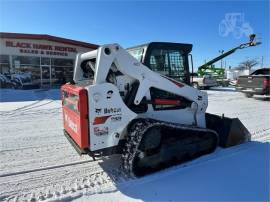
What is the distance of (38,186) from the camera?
11.3 ft

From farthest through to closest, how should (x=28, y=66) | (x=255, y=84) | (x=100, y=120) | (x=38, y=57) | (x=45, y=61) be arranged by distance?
(x=45, y=61) < (x=38, y=57) < (x=28, y=66) < (x=255, y=84) < (x=100, y=120)

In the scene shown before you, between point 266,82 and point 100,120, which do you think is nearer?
point 100,120

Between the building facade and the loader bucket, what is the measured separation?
17819mm

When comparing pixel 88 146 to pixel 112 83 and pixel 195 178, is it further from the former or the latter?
pixel 195 178

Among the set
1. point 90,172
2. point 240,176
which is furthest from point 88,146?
point 240,176

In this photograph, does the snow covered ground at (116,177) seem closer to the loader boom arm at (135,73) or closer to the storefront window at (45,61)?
the loader boom arm at (135,73)

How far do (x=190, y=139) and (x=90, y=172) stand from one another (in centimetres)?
182

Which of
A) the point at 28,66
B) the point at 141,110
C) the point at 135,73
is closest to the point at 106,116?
the point at 141,110

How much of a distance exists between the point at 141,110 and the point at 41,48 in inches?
738

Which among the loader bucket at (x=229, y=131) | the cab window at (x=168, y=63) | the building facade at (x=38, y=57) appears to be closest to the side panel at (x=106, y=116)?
the cab window at (x=168, y=63)

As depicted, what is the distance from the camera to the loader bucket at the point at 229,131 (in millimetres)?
4922

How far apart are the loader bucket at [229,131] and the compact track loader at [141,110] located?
21 millimetres

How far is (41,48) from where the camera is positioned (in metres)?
20.4

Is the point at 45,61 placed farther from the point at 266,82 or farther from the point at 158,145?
the point at 158,145
